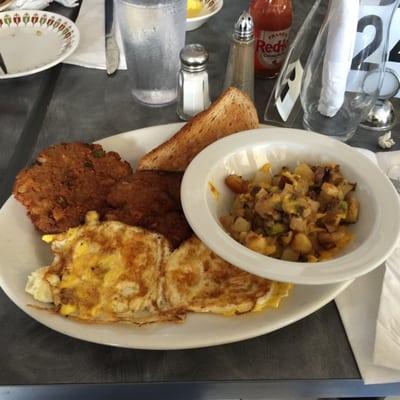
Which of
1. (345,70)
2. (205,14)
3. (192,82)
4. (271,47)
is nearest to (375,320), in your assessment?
(345,70)

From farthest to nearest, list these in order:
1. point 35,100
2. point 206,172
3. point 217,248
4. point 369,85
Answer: point 35,100 → point 369,85 → point 206,172 → point 217,248

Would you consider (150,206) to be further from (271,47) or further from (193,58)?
(271,47)

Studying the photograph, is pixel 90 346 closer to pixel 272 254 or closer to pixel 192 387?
pixel 192 387

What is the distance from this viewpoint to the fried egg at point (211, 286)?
0.80 m

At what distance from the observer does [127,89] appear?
148 centimetres

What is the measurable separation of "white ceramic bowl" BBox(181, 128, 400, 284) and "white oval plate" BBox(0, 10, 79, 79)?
735 mm

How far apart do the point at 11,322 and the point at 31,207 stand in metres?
0.22

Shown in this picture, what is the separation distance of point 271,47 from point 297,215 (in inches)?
29.1

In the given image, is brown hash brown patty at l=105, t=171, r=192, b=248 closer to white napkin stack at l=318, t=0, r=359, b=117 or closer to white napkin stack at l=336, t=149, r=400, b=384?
white napkin stack at l=336, t=149, r=400, b=384

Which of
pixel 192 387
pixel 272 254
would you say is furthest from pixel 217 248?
pixel 192 387

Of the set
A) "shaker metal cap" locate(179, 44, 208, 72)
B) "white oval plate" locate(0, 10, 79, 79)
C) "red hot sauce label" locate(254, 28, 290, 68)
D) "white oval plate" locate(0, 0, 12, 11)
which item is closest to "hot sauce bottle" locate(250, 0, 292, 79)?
"red hot sauce label" locate(254, 28, 290, 68)

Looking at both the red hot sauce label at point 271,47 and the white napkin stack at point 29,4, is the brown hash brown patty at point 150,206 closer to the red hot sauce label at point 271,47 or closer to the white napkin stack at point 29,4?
the red hot sauce label at point 271,47

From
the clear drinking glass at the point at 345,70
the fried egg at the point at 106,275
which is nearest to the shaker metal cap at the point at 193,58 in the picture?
the clear drinking glass at the point at 345,70

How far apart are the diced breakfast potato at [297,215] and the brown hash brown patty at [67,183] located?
10.2 inches
